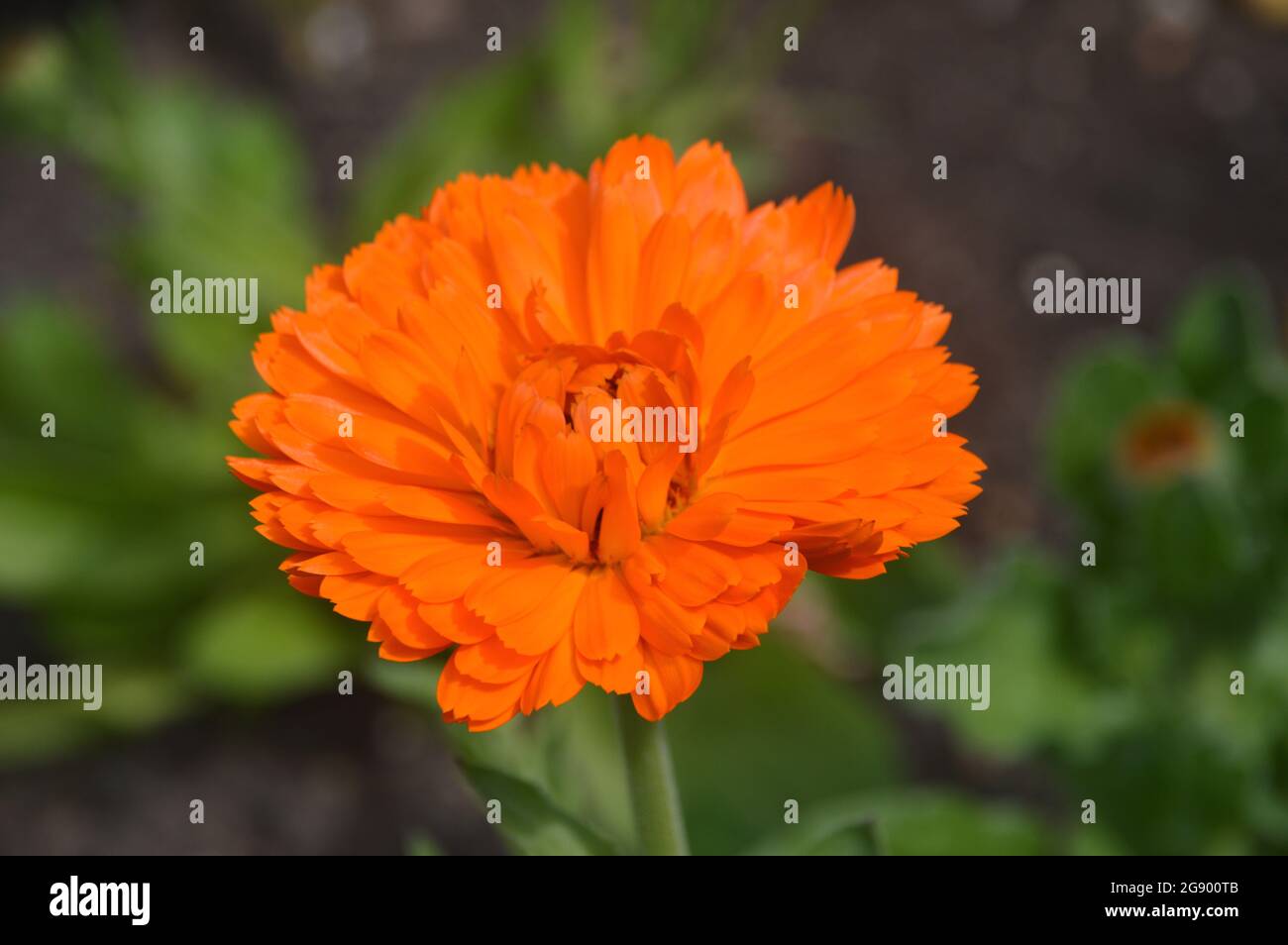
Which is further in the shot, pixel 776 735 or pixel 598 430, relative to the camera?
pixel 776 735

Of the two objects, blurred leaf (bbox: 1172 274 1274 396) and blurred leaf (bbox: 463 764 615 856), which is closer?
blurred leaf (bbox: 463 764 615 856)

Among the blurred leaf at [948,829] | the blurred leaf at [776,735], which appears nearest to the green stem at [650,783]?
the blurred leaf at [948,829]

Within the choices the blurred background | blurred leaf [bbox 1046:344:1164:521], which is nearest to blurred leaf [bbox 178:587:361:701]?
the blurred background

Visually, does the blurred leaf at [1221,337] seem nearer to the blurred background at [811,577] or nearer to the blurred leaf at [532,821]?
the blurred background at [811,577]

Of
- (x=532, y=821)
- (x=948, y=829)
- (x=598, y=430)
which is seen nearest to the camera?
(x=598, y=430)

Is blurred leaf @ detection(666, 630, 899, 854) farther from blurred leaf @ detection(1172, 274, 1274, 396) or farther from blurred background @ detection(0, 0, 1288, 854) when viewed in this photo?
blurred leaf @ detection(1172, 274, 1274, 396)

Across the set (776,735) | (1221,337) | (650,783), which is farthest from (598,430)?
(1221,337)

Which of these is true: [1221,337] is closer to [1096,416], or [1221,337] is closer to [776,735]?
[1096,416]
